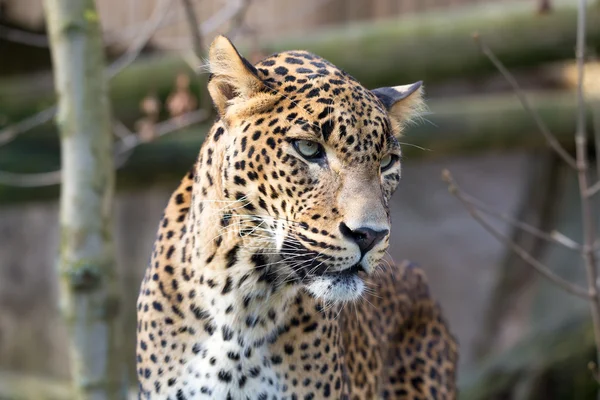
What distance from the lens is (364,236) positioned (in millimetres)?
4355

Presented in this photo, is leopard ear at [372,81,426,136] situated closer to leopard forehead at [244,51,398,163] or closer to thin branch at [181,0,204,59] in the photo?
leopard forehead at [244,51,398,163]

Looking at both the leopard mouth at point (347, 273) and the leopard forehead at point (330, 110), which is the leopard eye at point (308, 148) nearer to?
the leopard forehead at point (330, 110)

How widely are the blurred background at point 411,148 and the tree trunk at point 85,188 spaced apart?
12.0 inches

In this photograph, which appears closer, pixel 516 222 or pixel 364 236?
pixel 364 236

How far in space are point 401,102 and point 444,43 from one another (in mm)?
4532

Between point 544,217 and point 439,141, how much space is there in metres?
4.46

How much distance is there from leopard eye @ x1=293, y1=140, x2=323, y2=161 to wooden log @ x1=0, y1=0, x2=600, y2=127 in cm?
507

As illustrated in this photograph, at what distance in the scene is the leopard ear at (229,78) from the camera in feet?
15.2

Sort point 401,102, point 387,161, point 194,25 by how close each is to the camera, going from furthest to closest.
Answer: point 194,25 < point 401,102 < point 387,161

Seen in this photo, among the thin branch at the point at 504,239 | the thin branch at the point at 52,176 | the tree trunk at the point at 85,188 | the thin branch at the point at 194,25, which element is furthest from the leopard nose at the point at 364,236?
the thin branch at the point at 52,176

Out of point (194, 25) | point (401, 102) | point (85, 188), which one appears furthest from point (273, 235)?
point (194, 25)

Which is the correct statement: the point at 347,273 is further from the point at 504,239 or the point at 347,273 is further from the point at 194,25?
the point at 194,25

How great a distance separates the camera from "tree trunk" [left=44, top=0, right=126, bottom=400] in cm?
642

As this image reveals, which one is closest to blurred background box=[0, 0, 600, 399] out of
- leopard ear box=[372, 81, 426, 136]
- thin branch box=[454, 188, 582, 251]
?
thin branch box=[454, 188, 582, 251]
